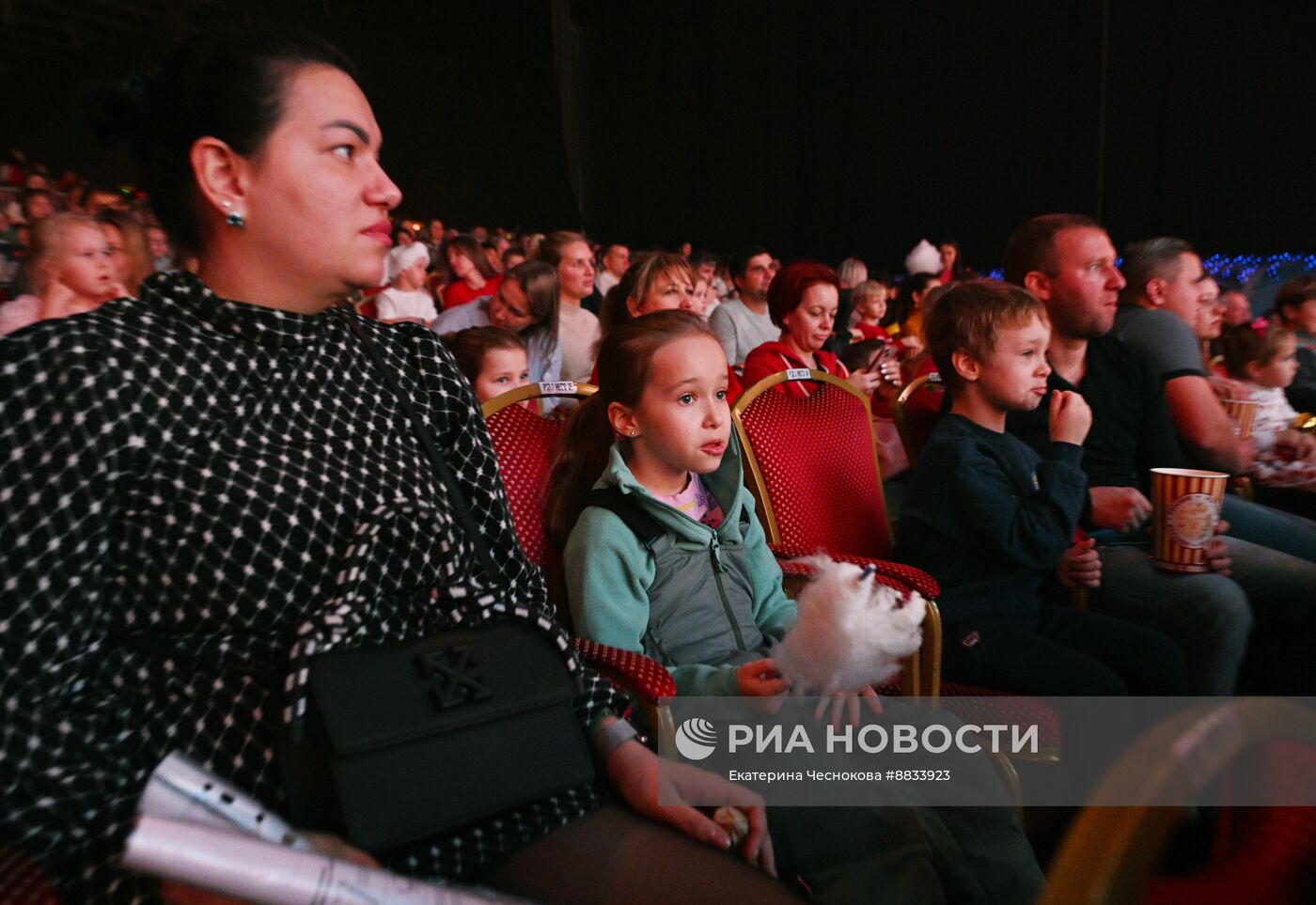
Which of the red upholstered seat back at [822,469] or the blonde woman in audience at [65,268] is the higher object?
the blonde woman in audience at [65,268]

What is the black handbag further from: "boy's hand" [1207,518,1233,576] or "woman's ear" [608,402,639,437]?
"boy's hand" [1207,518,1233,576]

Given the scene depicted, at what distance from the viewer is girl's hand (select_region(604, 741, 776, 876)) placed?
1063 millimetres

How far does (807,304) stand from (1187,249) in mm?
1235

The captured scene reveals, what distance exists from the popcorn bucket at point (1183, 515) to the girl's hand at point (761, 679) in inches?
42.5

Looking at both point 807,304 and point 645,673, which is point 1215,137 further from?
point 645,673

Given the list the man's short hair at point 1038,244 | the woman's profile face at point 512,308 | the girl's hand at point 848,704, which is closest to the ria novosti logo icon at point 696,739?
the girl's hand at point 848,704

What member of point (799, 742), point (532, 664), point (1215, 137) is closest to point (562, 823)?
point (532, 664)

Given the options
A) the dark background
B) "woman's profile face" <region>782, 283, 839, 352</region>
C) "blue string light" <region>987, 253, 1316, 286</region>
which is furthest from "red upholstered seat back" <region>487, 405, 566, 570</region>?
"blue string light" <region>987, 253, 1316, 286</region>

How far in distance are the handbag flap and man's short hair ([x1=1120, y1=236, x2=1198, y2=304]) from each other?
2.44 metres

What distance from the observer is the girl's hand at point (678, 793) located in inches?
41.9

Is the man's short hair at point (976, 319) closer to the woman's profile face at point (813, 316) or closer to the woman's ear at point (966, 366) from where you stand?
the woman's ear at point (966, 366)

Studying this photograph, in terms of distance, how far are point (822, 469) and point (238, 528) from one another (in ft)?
5.18

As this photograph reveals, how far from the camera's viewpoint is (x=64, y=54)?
450 inches

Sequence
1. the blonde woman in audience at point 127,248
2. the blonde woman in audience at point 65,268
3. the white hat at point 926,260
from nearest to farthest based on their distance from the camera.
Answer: the blonde woman in audience at point 65,268 → the blonde woman in audience at point 127,248 → the white hat at point 926,260
